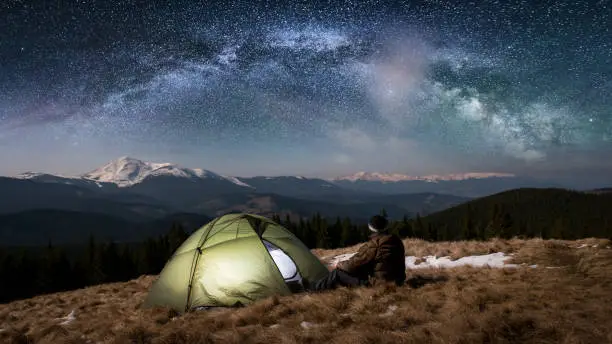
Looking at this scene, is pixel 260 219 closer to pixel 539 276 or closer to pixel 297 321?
pixel 297 321

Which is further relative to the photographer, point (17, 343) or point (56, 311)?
point (56, 311)

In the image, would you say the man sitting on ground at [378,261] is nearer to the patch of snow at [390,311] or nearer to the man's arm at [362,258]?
the man's arm at [362,258]

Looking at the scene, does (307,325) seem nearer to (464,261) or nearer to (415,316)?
(415,316)

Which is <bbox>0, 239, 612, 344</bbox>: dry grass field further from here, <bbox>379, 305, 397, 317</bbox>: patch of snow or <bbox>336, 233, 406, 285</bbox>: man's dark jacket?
<bbox>336, 233, 406, 285</bbox>: man's dark jacket

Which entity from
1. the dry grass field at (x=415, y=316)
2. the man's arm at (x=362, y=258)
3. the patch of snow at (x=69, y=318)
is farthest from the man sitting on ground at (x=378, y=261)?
the patch of snow at (x=69, y=318)

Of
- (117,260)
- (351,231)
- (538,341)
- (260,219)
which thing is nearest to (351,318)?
(538,341)

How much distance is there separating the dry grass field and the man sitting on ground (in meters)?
0.58

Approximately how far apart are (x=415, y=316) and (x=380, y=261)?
9.49 ft

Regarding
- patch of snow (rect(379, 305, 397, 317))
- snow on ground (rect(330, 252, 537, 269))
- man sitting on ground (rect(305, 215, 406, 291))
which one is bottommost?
snow on ground (rect(330, 252, 537, 269))

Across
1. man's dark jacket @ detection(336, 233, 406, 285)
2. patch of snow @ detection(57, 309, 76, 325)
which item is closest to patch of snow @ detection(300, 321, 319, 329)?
man's dark jacket @ detection(336, 233, 406, 285)

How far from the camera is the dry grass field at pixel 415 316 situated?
5426mm

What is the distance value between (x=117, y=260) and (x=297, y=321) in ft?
338

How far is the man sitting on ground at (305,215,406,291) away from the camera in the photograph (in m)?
9.25

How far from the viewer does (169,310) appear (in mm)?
10117
